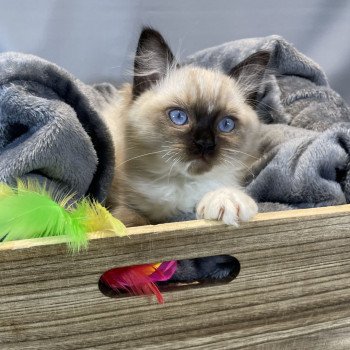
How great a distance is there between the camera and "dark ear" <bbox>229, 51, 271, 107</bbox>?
1244mm

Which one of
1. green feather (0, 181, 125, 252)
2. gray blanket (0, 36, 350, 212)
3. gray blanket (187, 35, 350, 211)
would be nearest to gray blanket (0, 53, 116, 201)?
gray blanket (0, 36, 350, 212)

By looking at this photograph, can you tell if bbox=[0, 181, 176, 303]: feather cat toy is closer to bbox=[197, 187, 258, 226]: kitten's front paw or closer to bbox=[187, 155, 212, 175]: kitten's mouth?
bbox=[197, 187, 258, 226]: kitten's front paw

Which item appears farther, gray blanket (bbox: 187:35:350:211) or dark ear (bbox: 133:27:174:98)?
dark ear (bbox: 133:27:174:98)

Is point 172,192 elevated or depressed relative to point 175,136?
depressed

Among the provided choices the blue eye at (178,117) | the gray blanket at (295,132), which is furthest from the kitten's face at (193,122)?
the gray blanket at (295,132)

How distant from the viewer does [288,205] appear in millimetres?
1051

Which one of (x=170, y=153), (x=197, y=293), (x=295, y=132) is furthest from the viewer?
(x=295, y=132)

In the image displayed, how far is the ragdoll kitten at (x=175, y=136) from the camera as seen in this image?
109cm

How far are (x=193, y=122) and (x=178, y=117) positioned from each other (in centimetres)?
4

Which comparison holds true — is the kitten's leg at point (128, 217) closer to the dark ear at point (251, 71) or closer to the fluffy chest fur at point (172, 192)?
the fluffy chest fur at point (172, 192)

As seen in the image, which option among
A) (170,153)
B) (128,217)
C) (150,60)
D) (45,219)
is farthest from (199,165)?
(45,219)

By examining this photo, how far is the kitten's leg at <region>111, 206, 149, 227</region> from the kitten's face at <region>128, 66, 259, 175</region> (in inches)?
5.6

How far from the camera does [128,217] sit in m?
1.10

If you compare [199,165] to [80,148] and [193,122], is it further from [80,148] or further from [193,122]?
[80,148]
